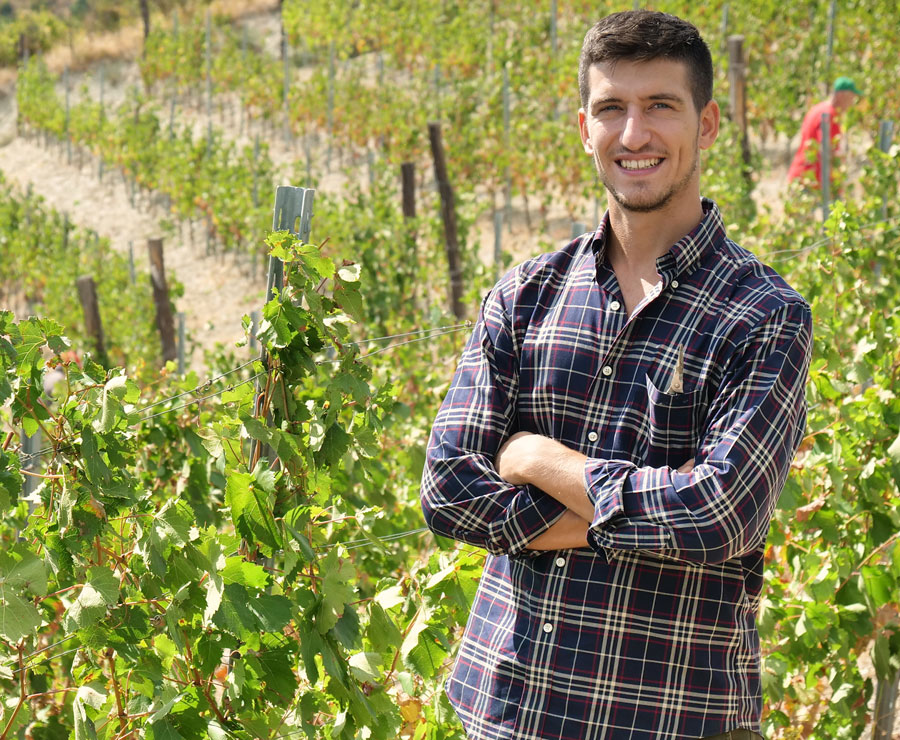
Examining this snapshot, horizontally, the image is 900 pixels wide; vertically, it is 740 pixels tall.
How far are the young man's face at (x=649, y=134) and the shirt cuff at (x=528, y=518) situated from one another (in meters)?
0.51

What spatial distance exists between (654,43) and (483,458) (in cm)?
73

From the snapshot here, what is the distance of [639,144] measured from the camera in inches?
68.9

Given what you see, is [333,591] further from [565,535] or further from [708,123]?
[708,123]

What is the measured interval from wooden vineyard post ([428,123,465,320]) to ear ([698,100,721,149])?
6066mm

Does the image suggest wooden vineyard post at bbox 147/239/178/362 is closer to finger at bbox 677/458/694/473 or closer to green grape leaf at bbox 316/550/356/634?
green grape leaf at bbox 316/550/356/634

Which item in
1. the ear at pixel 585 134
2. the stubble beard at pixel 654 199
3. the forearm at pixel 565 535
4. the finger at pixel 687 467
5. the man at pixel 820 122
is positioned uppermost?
the man at pixel 820 122

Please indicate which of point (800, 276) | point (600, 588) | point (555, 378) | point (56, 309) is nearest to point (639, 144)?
point (555, 378)

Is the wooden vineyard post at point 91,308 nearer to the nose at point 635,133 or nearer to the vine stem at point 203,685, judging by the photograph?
the vine stem at point 203,685

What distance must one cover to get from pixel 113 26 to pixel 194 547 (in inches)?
1062

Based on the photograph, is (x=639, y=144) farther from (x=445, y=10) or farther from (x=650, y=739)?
(x=445, y=10)

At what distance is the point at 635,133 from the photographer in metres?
1.75

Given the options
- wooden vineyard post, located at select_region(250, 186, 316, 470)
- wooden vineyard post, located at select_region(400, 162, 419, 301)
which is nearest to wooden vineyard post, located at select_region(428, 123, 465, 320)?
wooden vineyard post, located at select_region(400, 162, 419, 301)

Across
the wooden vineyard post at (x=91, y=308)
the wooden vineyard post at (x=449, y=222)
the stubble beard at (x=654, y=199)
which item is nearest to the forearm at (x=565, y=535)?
the stubble beard at (x=654, y=199)

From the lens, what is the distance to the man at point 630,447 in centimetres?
161
